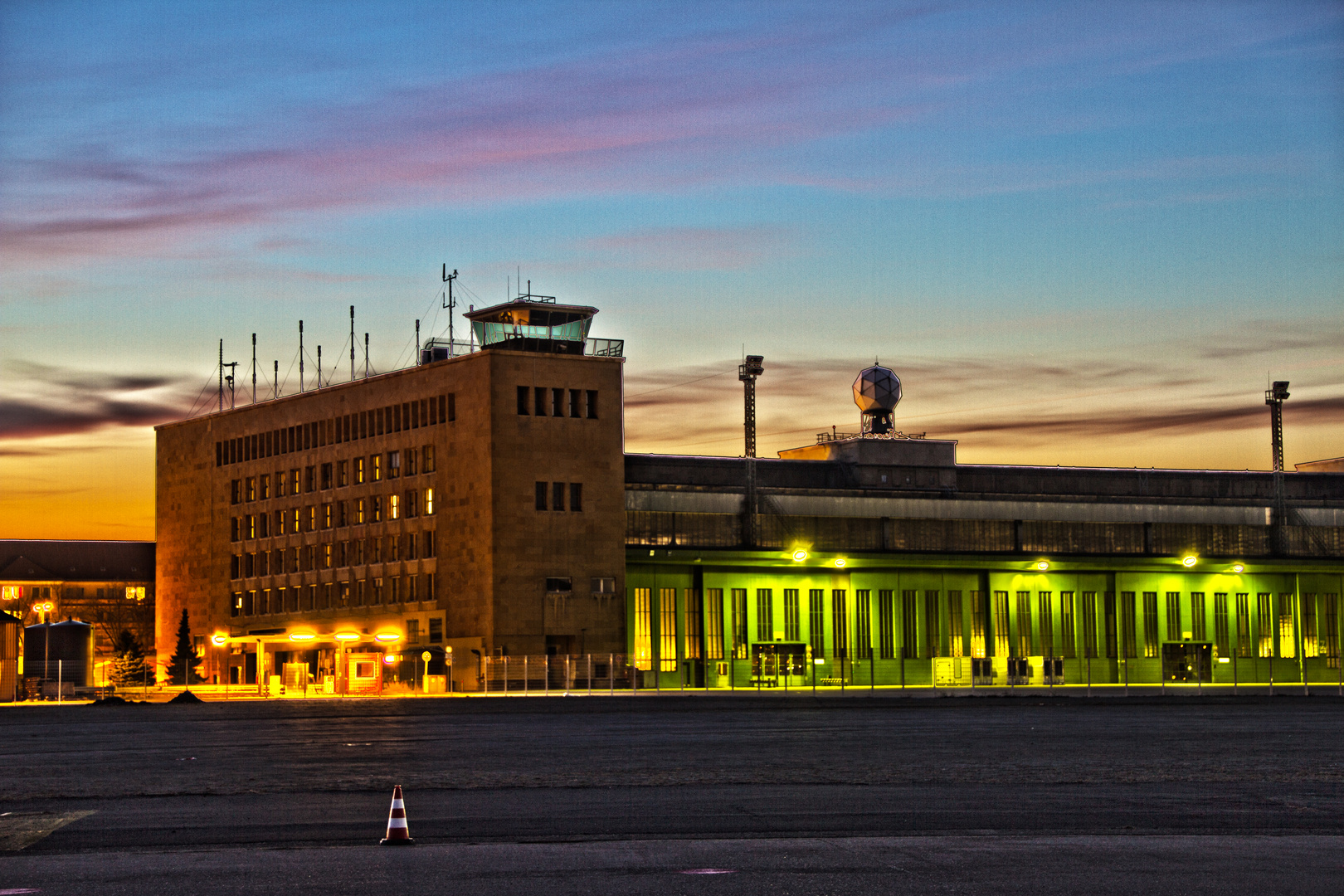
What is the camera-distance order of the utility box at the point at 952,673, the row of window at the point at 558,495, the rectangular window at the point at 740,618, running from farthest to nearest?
the rectangular window at the point at 740,618
the row of window at the point at 558,495
the utility box at the point at 952,673

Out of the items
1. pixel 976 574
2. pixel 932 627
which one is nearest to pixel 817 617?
pixel 932 627

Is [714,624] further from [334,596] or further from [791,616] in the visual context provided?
[334,596]

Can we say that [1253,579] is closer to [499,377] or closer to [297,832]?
[499,377]

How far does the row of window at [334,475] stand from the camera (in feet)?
338

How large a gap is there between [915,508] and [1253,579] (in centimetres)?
2325

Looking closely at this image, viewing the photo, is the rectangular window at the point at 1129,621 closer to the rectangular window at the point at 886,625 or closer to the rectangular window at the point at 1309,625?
the rectangular window at the point at 1309,625

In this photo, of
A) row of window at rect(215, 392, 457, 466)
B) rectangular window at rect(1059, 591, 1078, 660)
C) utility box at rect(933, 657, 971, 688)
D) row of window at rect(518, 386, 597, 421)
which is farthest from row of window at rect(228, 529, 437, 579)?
rectangular window at rect(1059, 591, 1078, 660)

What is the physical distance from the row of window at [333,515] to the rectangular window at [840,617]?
80.4 ft

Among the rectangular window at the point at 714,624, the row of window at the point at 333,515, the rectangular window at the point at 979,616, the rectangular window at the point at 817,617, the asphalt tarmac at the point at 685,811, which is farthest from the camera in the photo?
the row of window at the point at 333,515

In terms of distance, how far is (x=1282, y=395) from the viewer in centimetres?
10231

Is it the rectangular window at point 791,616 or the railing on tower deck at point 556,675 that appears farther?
the rectangular window at point 791,616

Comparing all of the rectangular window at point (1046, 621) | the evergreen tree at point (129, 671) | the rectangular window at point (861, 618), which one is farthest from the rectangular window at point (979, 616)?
the evergreen tree at point (129, 671)

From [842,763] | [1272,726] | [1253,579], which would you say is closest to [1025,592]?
[1253,579]

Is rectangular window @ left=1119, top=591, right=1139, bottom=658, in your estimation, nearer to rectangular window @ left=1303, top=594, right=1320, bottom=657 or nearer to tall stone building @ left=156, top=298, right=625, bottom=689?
rectangular window @ left=1303, top=594, right=1320, bottom=657
